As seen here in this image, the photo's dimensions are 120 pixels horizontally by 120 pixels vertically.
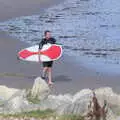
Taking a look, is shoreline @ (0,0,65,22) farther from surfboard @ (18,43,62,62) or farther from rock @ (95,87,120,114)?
rock @ (95,87,120,114)

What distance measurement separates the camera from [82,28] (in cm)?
2841

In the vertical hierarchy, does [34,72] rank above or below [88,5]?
below

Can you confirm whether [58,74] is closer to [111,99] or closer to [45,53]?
[45,53]

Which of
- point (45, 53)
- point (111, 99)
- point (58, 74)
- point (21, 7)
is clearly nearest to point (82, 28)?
point (21, 7)

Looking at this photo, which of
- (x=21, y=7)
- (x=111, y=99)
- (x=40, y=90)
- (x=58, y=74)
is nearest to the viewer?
(x=111, y=99)

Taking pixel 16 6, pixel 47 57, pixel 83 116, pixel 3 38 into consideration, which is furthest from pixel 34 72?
pixel 16 6

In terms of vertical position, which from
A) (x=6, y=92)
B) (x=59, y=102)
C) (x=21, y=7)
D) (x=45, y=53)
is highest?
(x=21, y=7)

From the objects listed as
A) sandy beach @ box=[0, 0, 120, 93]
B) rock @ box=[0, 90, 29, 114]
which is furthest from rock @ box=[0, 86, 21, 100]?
rock @ box=[0, 90, 29, 114]

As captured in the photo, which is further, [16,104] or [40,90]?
[40,90]

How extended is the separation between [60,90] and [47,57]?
1.13 meters

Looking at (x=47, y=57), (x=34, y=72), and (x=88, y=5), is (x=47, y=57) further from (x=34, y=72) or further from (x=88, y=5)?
(x=88, y=5)

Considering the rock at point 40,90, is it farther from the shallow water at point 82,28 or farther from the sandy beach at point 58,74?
the shallow water at point 82,28

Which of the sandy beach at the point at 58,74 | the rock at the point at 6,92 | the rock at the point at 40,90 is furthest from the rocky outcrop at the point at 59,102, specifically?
the sandy beach at the point at 58,74

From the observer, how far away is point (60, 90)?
60.8 feet
